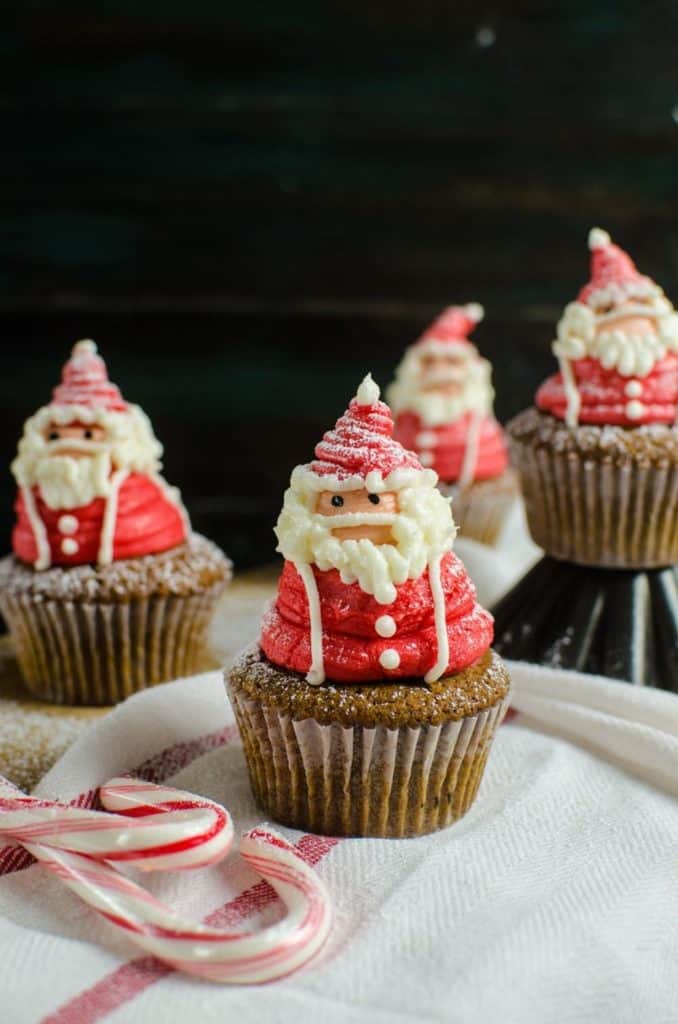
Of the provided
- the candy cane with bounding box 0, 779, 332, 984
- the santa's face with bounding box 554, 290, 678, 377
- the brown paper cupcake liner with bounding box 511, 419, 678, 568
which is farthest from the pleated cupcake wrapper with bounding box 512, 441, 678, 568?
the candy cane with bounding box 0, 779, 332, 984

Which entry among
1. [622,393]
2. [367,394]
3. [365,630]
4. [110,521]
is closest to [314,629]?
[365,630]

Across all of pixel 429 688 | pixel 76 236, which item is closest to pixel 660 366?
pixel 429 688

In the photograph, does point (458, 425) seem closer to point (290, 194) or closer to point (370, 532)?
point (290, 194)

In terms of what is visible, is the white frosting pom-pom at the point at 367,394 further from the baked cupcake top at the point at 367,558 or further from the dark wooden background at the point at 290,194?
the dark wooden background at the point at 290,194

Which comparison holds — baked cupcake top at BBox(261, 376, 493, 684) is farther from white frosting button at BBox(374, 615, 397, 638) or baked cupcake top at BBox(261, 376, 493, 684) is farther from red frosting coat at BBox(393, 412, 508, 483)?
red frosting coat at BBox(393, 412, 508, 483)

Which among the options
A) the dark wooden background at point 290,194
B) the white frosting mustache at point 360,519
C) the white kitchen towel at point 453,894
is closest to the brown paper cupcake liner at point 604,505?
the white kitchen towel at point 453,894

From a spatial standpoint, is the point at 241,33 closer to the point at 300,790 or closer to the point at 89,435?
the point at 89,435
